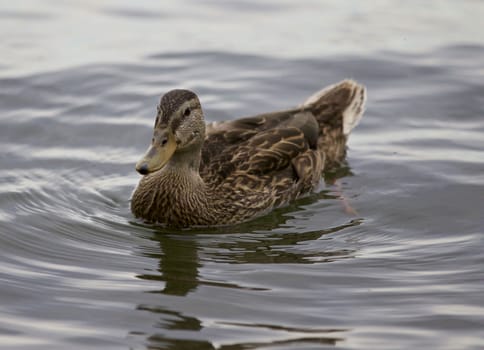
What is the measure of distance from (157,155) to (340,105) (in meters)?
3.85

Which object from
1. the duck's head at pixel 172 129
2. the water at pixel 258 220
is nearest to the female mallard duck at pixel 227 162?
the duck's head at pixel 172 129

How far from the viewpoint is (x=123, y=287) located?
8.68 m

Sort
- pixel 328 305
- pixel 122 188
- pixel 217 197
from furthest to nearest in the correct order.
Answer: pixel 122 188 → pixel 217 197 → pixel 328 305

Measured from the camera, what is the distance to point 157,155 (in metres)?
9.44

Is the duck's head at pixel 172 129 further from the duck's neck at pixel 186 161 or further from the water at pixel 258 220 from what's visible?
the water at pixel 258 220

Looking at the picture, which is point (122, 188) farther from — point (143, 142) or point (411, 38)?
point (411, 38)

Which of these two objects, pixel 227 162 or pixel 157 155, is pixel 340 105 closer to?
→ pixel 227 162

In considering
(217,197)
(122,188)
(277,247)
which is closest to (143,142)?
(122,188)

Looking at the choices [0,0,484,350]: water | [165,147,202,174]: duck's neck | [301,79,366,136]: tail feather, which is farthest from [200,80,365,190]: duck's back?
[165,147,202,174]: duck's neck

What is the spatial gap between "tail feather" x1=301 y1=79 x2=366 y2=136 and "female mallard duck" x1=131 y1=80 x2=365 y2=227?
0.09 ft

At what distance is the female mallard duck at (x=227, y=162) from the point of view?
9.74 metres

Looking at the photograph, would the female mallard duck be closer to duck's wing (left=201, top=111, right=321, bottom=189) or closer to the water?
duck's wing (left=201, top=111, right=321, bottom=189)

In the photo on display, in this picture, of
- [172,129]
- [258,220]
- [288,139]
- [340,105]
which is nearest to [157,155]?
[172,129]

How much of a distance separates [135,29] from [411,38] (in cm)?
411
